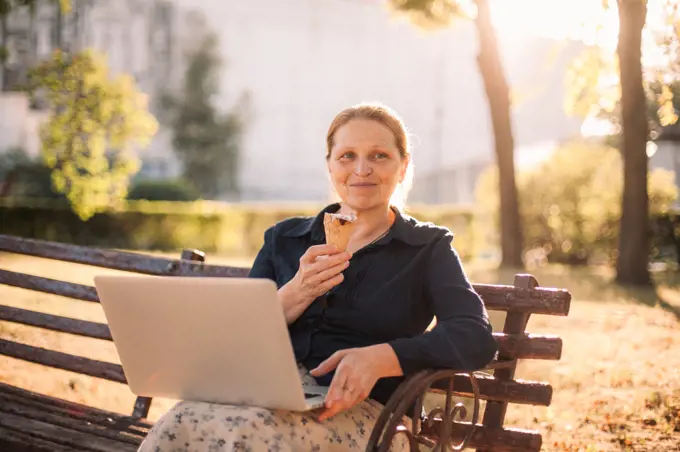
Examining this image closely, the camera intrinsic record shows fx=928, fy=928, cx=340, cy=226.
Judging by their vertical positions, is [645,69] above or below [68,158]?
above

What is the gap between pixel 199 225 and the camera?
22219 mm

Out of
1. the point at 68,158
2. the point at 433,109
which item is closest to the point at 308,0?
the point at 433,109

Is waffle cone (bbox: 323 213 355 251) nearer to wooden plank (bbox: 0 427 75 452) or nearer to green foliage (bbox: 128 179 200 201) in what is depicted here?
wooden plank (bbox: 0 427 75 452)

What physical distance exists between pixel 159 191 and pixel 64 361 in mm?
24553

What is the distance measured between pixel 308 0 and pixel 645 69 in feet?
98.5

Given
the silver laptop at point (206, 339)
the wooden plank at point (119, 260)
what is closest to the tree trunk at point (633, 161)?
the wooden plank at point (119, 260)

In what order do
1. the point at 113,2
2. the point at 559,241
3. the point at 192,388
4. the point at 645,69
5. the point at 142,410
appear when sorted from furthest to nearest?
1. the point at 113,2
2. the point at 559,241
3. the point at 645,69
4. the point at 142,410
5. the point at 192,388

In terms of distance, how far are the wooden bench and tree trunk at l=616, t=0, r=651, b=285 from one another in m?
8.33

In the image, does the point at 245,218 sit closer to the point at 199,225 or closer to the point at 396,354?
the point at 199,225

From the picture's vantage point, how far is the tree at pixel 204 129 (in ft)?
119

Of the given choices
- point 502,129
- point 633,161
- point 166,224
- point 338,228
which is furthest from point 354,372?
point 166,224

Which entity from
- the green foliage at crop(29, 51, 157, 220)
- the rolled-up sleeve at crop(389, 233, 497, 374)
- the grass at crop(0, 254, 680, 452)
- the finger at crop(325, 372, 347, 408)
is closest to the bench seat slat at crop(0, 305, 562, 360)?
the grass at crop(0, 254, 680, 452)

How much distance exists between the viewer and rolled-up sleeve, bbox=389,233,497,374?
288 centimetres

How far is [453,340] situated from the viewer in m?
2.88
